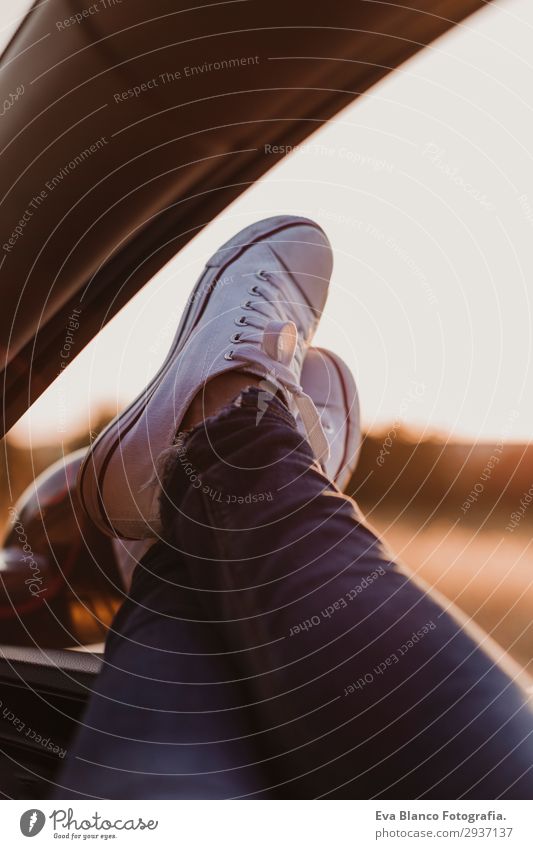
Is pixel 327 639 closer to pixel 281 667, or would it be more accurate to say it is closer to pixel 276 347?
pixel 281 667

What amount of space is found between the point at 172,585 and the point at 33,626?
24cm

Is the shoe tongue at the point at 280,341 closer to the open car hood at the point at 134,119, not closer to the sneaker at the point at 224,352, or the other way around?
the sneaker at the point at 224,352

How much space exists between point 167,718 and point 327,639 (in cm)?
9

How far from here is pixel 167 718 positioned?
0.30 metres

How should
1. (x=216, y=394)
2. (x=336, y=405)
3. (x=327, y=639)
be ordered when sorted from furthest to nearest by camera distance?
(x=336, y=405) < (x=216, y=394) < (x=327, y=639)

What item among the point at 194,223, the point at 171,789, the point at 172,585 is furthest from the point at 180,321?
the point at 171,789

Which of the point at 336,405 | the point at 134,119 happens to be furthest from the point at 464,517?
the point at 134,119

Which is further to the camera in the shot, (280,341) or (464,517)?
(464,517)

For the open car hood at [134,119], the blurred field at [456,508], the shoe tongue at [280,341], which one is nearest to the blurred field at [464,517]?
the blurred field at [456,508]

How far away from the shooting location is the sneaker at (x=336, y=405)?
1.92ft

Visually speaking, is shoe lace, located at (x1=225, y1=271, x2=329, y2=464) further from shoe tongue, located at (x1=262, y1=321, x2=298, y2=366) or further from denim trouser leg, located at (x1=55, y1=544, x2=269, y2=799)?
denim trouser leg, located at (x1=55, y1=544, x2=269, y2=799)

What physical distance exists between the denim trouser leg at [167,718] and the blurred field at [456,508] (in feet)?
0.70

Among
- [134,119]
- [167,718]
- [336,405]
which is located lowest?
[167,718]

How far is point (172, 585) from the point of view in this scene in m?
0.36
